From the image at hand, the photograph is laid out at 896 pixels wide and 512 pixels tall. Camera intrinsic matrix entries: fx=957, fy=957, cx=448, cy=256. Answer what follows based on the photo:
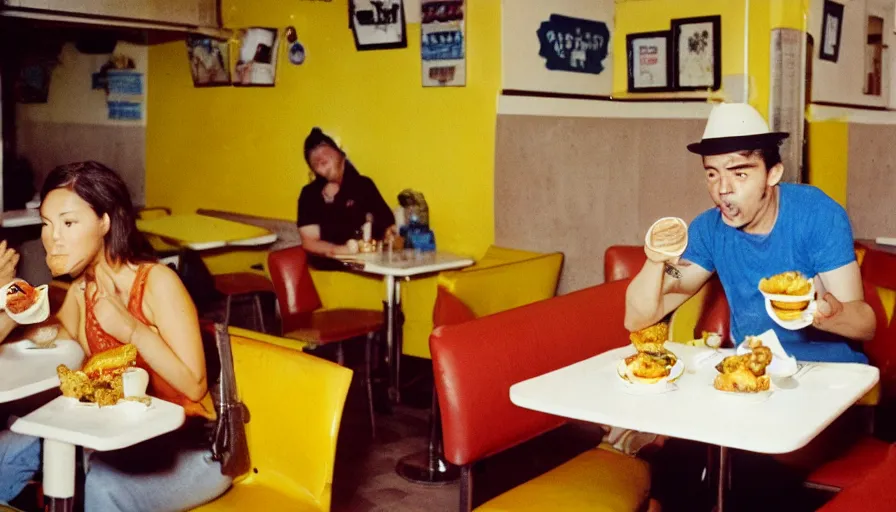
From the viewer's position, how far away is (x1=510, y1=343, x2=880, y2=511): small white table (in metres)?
2.24

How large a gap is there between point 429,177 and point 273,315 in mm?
2091

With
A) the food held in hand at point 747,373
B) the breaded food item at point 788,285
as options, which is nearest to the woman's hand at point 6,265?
the food held in hand at point 747,373

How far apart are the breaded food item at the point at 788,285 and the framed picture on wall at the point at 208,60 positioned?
5963 mm

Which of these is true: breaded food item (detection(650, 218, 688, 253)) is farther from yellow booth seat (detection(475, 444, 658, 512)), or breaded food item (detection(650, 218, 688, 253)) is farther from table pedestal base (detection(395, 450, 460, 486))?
table pedestal base (detection(395, 450, 460, 486))

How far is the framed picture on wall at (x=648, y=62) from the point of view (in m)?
5.78

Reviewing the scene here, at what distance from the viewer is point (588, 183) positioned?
574 cm

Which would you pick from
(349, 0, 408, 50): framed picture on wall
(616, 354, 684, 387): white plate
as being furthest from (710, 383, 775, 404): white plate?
(349, 0, 408, 50): framed picture on wall

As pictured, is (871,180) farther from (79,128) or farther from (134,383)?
(79,128)

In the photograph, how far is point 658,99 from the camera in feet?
19.1

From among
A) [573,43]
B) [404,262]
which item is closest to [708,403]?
[404,262]

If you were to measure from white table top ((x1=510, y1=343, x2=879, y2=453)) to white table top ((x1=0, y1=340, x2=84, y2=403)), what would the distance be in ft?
4.43

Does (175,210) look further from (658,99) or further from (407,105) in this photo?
(658,99)

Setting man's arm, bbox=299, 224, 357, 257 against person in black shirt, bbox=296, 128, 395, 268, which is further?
person in black shirt, bbox=296, 128, 395, 268

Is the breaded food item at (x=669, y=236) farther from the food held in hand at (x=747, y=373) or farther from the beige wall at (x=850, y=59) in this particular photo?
the beige wall at (x=850, y=59)
